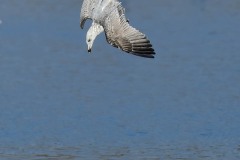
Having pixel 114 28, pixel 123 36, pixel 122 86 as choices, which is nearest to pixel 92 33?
pixel 114 28

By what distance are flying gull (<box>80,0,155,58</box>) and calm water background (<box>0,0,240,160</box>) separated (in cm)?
136

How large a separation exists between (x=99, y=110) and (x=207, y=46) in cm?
227

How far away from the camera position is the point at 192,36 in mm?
11852

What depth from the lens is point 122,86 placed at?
10.2 m

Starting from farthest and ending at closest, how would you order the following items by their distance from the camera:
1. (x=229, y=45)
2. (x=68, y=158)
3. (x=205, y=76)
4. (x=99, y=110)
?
(x=229, y=45)
(x=205, y=76)
(x=99, y=110)
(x=68, y=158)

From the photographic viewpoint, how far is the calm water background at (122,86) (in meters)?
8.82

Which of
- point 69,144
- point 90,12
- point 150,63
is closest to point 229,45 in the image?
point 150,63

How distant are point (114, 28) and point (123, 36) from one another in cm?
15

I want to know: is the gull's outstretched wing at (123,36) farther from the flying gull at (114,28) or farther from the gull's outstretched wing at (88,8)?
the gull's outstretched wing at (88,8)

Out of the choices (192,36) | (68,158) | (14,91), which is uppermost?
(192,36)

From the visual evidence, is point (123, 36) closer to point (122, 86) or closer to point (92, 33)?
point (92, 33)

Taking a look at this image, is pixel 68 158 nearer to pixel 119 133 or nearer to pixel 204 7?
pixel 119 133

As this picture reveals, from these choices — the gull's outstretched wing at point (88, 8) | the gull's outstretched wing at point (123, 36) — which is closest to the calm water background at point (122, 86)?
the gull's outstretched wing at point (88, 8)

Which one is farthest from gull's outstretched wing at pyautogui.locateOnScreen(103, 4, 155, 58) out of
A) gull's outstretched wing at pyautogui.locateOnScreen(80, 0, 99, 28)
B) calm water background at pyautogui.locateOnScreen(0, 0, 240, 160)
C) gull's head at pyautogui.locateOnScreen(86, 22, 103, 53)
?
calm water background at pyautogui.locateOnScreen(0, 0, 240, 160)
